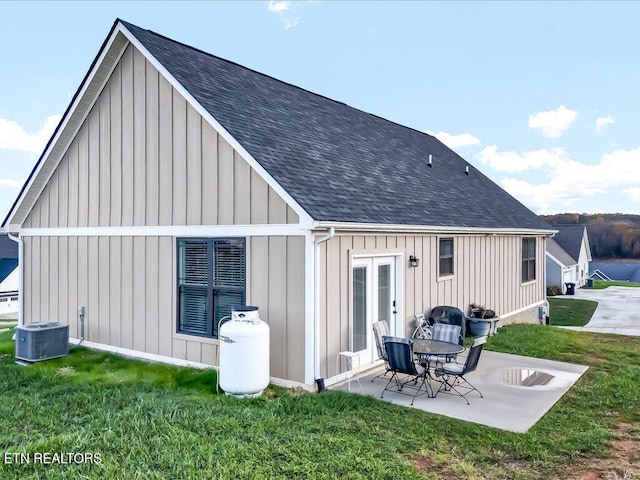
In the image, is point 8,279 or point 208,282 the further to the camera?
point 8,279

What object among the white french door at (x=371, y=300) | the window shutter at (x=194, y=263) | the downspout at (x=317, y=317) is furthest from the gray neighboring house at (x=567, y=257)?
the window shutter at (x=194, y=263)

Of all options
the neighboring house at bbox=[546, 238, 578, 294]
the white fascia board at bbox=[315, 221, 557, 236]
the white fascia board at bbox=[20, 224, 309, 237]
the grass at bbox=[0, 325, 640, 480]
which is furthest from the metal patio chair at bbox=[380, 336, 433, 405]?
the neighboring house at bbox=[546, 238, 578, 294]

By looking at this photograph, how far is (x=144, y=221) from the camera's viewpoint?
8633 mm

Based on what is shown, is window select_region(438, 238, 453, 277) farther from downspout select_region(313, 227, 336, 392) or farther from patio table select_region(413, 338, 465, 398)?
downspout select_region(313, 227, 336, 392)

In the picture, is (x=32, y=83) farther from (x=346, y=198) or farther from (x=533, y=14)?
(x=533, y=14)

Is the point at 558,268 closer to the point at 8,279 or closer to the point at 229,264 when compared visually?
the point at 229,264

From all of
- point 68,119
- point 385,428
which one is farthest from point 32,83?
point 385,428

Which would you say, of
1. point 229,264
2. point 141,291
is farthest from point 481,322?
point 141,291

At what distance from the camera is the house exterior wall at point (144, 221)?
7.03 m

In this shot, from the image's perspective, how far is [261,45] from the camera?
2234 cm

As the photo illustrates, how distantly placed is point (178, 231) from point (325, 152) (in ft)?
10.2

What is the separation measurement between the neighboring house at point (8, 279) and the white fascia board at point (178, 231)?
28.1m

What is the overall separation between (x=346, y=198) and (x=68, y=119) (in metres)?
5.90

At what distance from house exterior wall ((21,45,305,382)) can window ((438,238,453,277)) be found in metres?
4.47
